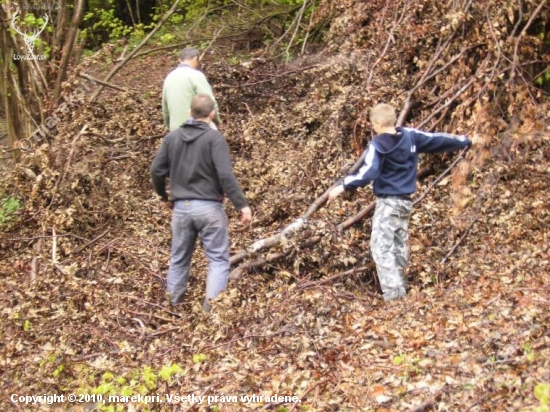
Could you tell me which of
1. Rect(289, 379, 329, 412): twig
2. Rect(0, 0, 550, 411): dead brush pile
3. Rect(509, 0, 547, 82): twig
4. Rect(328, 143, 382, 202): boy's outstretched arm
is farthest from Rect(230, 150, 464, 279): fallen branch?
Rect(289, 379, 329, 412): twig

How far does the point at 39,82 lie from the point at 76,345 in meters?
4.65

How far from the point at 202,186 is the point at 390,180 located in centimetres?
151

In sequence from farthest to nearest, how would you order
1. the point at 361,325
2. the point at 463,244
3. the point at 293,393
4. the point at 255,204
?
Result: the point at 255,204 → the point at 463,244 → the point at 361,325 → the point at 293,393

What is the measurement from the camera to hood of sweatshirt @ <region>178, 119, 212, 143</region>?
497 cm

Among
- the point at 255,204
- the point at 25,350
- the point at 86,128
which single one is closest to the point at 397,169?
the point at 255,204

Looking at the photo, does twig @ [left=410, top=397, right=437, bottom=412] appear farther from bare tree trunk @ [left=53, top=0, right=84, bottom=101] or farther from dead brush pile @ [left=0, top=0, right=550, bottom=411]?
bare tree trunk @ [left=53, top=0, right=84, bottom=101]

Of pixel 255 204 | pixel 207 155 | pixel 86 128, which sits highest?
pixel 207 155

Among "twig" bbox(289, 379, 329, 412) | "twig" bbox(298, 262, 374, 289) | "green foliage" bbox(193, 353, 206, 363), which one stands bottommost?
"twig" bbox(298, 262, 374, 289)

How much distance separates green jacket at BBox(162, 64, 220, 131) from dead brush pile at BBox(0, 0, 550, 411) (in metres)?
1.28

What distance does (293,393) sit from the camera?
12.7ft

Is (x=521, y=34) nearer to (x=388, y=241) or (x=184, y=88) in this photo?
(x=388, y=241)

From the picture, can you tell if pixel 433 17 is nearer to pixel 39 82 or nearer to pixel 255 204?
pixel 255 204

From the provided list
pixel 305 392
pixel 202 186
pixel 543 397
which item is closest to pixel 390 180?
pixel 202 186

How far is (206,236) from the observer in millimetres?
5145
